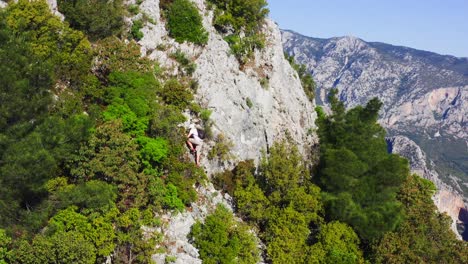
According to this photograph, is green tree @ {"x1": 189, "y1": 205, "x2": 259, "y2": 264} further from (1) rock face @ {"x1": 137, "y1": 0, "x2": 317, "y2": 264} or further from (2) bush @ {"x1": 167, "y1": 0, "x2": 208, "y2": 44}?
(2) bush @ {"x1": 167, "y1": 0, "x2": 208, "y2": 44}

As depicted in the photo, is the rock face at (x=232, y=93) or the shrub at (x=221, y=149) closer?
the shrub at (x=221, y=149)

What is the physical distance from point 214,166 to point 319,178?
29.4 ft

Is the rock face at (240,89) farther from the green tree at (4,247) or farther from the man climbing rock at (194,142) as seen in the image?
the green tree at (4,247)

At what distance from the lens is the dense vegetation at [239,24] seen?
38.5 metres

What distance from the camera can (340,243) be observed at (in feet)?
93.2

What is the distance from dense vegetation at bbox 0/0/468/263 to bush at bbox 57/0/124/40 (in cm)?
9

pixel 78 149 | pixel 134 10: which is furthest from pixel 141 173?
pixel 134 10

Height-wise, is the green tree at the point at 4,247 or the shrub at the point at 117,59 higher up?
the shrub at the point at 117,59

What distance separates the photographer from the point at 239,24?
39.5m

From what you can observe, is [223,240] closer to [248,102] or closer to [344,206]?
[344,206]

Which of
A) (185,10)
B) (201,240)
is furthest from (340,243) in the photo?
(185,10)

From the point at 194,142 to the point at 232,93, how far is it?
7961 millimetres

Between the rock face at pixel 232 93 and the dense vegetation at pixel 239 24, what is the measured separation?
2.91ft

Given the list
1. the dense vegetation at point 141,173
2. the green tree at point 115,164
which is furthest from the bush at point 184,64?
the green tree at point 115,164
